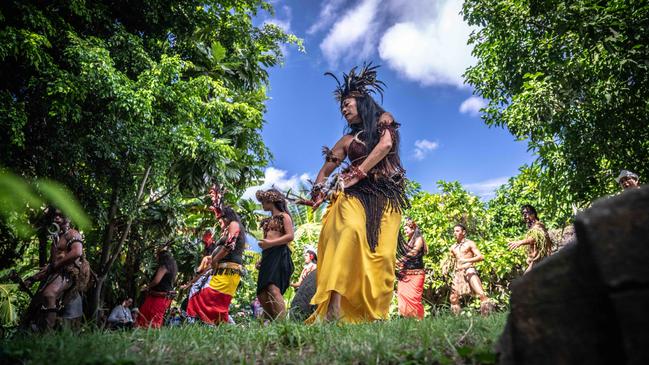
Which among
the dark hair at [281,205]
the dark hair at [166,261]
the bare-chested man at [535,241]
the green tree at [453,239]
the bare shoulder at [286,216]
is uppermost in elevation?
the green tree at [453,239]

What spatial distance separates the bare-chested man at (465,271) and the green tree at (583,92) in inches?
93.0

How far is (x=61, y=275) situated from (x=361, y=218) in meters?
4.24

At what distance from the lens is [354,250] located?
14.0ft

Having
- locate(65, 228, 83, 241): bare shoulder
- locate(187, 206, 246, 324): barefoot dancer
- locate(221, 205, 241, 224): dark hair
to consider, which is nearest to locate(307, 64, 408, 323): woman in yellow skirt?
locate(187, 206, 246, 324): barefoot dancer

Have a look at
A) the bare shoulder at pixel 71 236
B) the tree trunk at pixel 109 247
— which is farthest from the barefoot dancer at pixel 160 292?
the tree trunk at pixel 109 247

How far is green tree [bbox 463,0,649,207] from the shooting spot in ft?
25.5

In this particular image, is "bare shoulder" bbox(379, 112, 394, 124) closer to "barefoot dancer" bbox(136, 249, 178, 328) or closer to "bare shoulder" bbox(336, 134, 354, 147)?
"bare shoulder" bbox(336, 134, 354, 147)

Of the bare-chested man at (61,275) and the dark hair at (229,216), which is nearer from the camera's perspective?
the bare-chested man at (61,275)

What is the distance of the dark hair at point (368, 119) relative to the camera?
4.70 m

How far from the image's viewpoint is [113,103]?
8766 mm

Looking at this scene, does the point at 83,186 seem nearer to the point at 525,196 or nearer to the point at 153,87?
the point at 153,87

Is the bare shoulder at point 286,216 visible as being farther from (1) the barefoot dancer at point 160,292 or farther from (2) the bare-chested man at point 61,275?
(1) the barefoot dancer at point 160,292

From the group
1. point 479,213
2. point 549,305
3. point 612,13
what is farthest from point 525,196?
point 549,305

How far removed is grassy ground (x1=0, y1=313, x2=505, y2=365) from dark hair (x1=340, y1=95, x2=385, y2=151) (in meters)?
2.14
